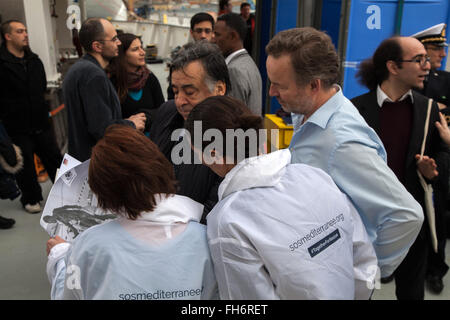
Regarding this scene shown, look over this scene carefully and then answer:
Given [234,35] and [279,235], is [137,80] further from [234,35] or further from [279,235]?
[279,235]

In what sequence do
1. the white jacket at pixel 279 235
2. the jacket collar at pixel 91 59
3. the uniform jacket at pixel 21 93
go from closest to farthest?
the white jacket at pixel 279 235 → the jacket collar at pixel 91 59 → the uniform jacket at pixel 21 93

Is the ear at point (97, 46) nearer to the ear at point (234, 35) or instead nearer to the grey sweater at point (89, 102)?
the grey sweater at point (89, 102)

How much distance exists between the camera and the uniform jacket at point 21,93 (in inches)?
151

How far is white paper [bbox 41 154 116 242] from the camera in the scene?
4.28 ft

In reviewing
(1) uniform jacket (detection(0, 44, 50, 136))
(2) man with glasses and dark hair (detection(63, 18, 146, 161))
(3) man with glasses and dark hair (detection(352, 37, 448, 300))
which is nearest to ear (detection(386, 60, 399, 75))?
(3) man with glasses and dark hair (detection(352, 37, 448, 300))

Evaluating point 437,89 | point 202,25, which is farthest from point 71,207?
point 202,25

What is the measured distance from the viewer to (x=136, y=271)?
1013mm

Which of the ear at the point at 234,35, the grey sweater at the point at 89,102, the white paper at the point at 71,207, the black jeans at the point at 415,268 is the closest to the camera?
the white paper at the point at 71,207

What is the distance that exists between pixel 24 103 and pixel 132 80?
163 cm

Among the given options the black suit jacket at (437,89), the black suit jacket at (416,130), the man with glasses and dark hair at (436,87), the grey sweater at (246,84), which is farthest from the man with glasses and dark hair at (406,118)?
the grey sweater at (246,84)

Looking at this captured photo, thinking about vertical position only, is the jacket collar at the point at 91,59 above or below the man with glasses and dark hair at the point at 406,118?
above

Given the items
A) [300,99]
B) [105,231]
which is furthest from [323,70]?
[105,231]

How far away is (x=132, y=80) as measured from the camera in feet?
9.66

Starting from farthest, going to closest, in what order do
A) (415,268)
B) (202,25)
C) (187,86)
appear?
(202,25) → (415,268) → (187,86)
